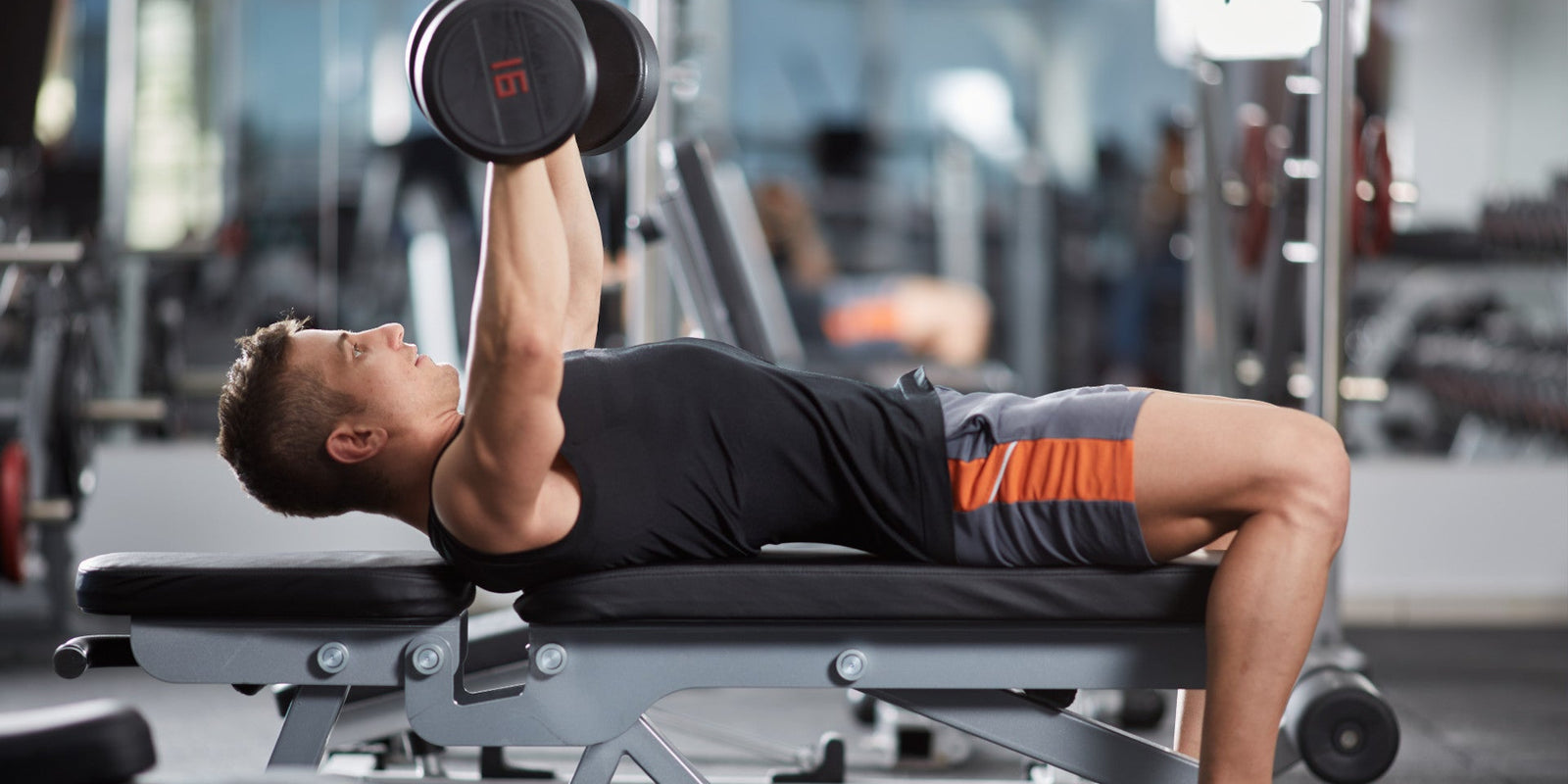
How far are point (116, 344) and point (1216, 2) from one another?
342cm

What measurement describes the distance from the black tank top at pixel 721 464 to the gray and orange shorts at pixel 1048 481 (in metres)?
0.03

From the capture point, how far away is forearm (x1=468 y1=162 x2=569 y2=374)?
3.68 ft

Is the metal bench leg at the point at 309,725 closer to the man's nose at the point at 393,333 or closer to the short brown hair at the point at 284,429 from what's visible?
the short brown hair at the point at 284,429

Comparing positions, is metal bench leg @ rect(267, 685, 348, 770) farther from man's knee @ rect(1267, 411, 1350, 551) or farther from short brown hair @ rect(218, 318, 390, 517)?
man's knee @ rect(1267, 411, 1350, 551)

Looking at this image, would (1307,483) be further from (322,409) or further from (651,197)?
(651,197)

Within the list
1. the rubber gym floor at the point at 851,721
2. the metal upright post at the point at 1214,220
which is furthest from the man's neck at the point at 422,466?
the metal upright post at the point at 1214,220

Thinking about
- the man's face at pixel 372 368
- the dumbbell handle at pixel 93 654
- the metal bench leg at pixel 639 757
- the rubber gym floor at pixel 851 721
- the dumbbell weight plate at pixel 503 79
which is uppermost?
the dumbbell weight plate at pixel 503 79

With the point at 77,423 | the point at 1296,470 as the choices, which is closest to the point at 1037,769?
the point at 1296,470

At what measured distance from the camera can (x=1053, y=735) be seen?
135cm

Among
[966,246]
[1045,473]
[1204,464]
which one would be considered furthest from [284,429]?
[966,246]

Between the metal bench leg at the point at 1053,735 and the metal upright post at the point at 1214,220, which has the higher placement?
the metal upright post at the point at 1214,220

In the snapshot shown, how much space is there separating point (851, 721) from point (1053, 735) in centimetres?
140

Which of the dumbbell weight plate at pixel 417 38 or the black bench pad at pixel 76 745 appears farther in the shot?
the dumbbell weight plate at pixel 417 38

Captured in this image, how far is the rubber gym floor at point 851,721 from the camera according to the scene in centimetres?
225
